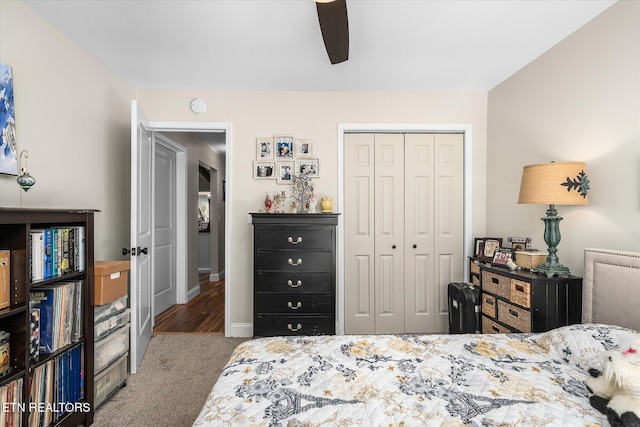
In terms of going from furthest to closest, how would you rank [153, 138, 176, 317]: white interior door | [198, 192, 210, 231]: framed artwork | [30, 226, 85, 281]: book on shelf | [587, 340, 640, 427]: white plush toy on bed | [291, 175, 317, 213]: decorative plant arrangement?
1. [198, 192, 210, 231]: framed artwork
2. [153, 138, 176, 317]: white interior door
3. [291, 175, 317, 213]: decorative plant arrangement
4. [30, 226, 85, 281]: book on shelf
5. [587, 340, 640, 427]: white plush toy on bed

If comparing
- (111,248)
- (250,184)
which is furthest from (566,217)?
(111,248)

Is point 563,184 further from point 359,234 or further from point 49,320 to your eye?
point 49,320

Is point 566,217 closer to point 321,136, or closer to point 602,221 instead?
point 602,221

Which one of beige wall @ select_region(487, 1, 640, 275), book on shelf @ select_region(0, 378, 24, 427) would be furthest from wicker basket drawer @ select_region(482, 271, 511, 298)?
book on shelf @ select_region(0, 378, 24, 427)

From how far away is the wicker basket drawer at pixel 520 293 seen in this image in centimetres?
208

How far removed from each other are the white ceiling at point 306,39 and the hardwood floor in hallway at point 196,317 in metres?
2.57

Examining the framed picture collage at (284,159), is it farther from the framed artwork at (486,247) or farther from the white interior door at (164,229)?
the framed artwork at (486,247)

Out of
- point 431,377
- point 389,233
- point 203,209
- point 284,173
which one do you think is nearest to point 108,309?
point 284,173

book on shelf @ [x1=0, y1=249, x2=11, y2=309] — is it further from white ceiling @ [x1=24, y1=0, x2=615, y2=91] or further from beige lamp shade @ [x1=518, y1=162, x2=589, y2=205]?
beige lamp shade @ [x1=518, y1=162, x2=589, y2=205]

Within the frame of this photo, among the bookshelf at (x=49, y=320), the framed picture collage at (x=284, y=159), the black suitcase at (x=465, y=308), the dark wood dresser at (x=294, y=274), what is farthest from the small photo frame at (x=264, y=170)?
the black suitcase at (x=465, y=308)

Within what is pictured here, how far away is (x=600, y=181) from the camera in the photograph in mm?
1990

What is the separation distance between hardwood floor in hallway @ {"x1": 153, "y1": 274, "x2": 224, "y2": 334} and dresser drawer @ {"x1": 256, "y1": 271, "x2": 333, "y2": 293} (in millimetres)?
1110

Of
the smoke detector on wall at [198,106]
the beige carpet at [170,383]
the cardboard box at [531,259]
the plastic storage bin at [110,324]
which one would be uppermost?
the smoke detector on wall at [198,106]

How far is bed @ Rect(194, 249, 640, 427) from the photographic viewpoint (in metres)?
1.03
